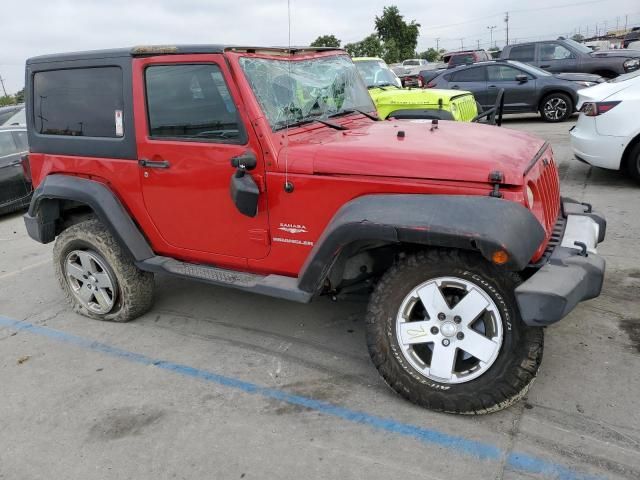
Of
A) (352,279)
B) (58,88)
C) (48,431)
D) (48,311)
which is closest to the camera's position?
Answer: (48,431)

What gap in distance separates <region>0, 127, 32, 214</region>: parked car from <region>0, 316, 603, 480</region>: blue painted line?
529 centimetres

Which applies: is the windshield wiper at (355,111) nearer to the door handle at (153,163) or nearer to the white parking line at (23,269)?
the door handle at (153,163)

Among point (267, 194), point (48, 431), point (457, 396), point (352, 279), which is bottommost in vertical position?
point (48, 431)

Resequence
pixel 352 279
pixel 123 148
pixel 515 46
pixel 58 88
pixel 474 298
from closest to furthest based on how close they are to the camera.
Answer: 1. pixel 474 298
2. pixel 352 279
3. pixel 123 148
4. pixel 58 88
5. pixel 515 46

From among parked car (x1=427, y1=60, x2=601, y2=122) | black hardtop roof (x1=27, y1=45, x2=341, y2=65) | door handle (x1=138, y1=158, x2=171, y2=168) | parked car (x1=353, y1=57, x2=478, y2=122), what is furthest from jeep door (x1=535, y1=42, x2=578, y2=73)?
door handle (x1=138, y1=158, x2=171, y2=168)

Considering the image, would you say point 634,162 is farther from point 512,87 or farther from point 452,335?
point 512,87

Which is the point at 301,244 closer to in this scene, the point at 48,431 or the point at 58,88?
the point at 48,431

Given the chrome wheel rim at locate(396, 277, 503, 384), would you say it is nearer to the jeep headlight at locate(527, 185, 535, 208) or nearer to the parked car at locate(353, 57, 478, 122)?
the jeep headlight at locate(527, 185, 535, 208)

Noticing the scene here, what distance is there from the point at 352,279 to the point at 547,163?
1406mm

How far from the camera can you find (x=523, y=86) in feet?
38.8

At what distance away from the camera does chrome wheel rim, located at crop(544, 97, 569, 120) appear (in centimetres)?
1166

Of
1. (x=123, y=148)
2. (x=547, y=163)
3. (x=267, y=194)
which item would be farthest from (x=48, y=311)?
(x=547, y=163)

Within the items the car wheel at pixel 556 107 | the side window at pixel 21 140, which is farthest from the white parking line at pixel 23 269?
the car wheel at pixel 556 107

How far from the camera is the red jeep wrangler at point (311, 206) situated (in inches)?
102
